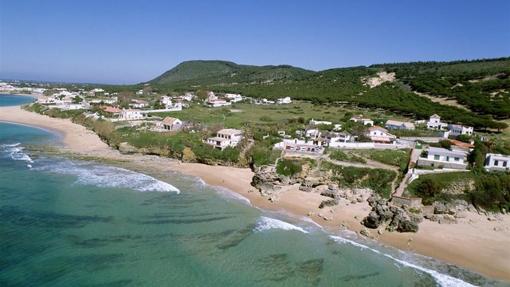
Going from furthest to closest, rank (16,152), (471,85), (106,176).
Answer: (471,85) → (16,152) → (106,176)

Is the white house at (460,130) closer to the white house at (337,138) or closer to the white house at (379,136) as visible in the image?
the white house at (379,136)

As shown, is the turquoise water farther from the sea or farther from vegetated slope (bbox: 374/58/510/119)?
vegetated slope (bbox: 374/58/510/119)

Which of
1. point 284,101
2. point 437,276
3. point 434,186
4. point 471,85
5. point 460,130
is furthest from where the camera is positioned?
point 284,101

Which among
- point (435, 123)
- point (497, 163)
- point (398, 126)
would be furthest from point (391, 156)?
point (435, 123)

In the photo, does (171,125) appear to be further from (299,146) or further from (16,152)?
(299,146)

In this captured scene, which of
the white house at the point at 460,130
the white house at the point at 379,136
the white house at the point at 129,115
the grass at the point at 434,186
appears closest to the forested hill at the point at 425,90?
the white house at the point at 460,130

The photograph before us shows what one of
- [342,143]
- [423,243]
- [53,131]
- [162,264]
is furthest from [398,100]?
[162,264]
